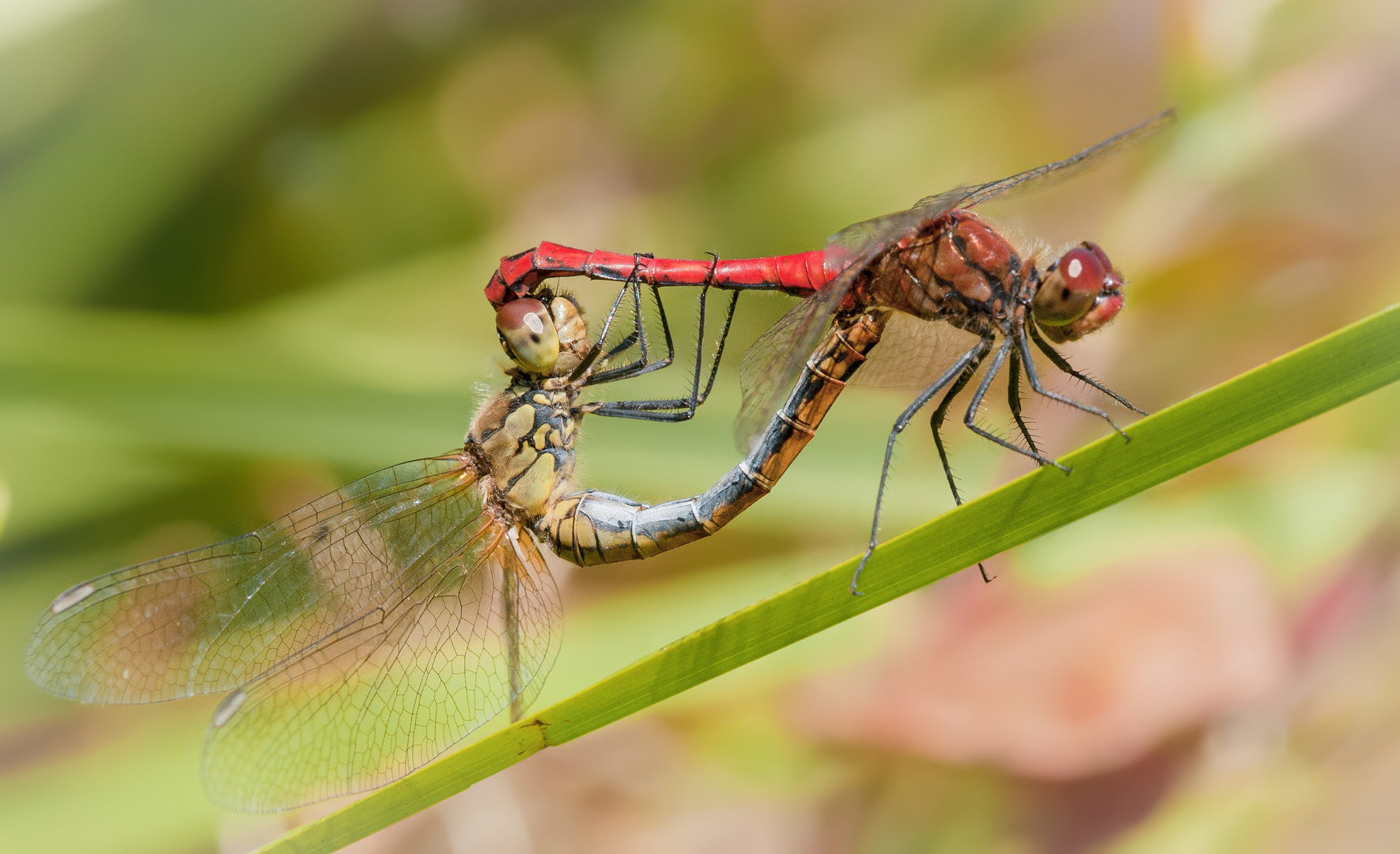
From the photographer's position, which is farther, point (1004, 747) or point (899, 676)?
point (899, 676)

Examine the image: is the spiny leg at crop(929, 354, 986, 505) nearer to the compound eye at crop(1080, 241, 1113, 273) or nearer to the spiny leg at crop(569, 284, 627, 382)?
the compound eye at crop(1080, 241, 1113, 273)

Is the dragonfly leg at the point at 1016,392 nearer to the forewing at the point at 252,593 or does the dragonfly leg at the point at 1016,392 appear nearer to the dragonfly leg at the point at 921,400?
the dragonfly leg at the point at 921,400

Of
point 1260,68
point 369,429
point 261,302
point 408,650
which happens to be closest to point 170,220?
point 261,302

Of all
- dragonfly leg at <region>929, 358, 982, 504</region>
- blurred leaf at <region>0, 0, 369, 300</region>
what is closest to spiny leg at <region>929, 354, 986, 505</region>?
dragonfly leg at <region>929, 358, 982, 504</region>

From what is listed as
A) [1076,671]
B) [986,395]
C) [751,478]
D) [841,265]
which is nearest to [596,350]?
[751,478]

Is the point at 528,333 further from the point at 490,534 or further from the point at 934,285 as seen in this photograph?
the point at 934,285

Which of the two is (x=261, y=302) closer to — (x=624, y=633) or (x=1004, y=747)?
(x=624, y=633)
